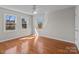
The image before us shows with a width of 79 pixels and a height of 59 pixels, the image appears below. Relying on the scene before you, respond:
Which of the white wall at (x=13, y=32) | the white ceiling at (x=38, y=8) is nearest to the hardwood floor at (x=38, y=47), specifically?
the white wall at (x=13, y=32)

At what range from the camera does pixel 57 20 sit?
2.21 m

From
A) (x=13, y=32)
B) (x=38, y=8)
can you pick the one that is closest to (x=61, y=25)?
(x=38, y=8)

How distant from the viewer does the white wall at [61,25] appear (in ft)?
7.03

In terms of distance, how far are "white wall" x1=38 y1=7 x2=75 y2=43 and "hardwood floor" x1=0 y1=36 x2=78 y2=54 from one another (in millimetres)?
91

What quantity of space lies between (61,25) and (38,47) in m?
0.55

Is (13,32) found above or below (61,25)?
below

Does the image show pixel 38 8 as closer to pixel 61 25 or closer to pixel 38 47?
pixel 61 25

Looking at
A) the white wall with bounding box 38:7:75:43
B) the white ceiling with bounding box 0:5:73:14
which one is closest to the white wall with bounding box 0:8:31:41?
the white ceiling with bounding box 0:5:73:14

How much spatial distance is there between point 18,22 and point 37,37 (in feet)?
1.40

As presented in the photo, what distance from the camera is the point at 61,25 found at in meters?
2.21

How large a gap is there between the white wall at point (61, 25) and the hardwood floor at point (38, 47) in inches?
3.6
